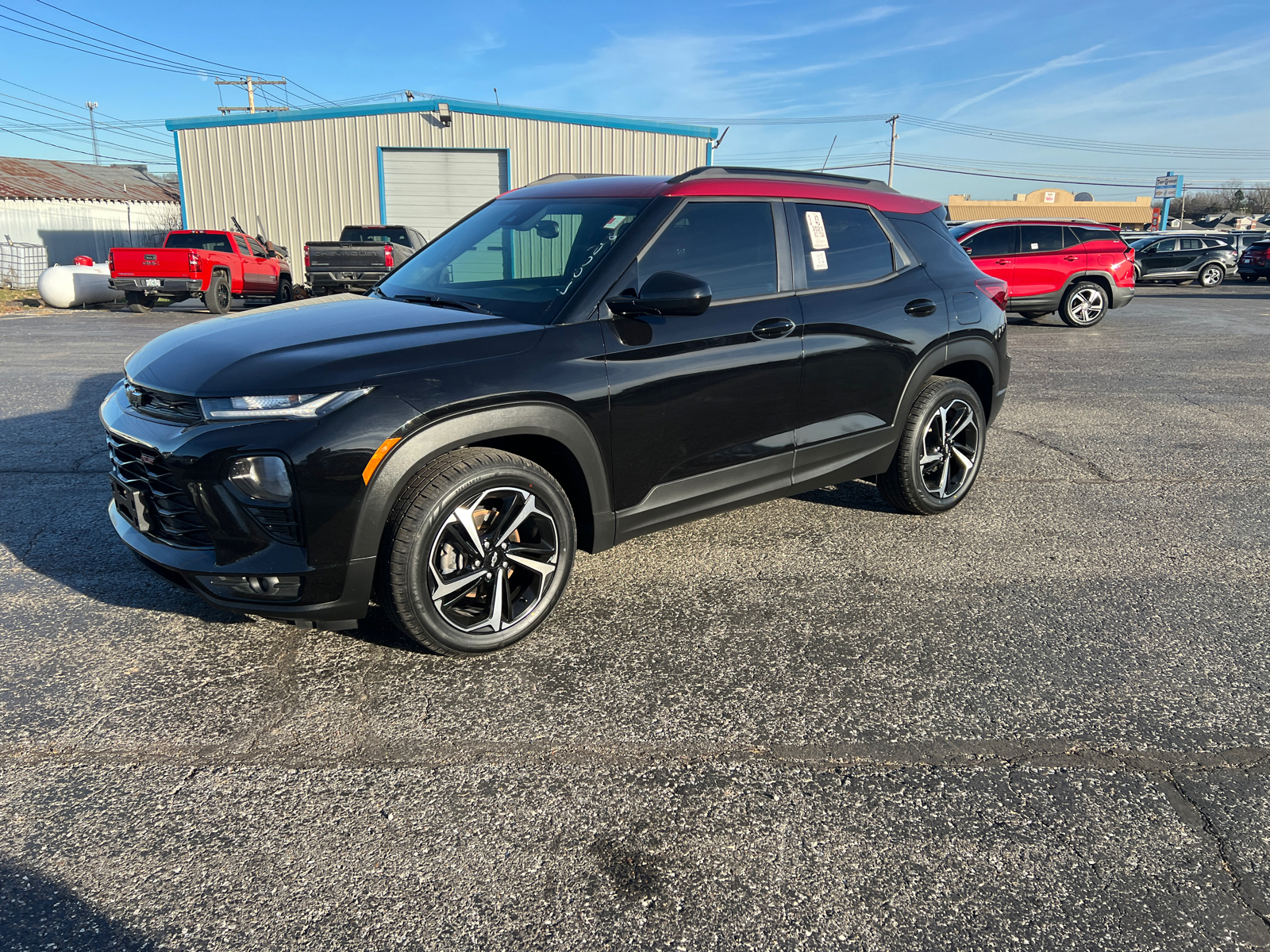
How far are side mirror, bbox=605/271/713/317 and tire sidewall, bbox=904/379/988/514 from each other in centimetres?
189

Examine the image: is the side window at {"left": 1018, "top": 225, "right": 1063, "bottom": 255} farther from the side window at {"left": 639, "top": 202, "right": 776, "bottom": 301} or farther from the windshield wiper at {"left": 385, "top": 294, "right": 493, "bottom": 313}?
the windshield wiper at {"left": 385, "top": 294, "right": 493, "bottom": 313}

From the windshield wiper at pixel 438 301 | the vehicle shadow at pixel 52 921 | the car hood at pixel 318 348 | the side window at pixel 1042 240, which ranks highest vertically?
the side window at pixel 1042 240

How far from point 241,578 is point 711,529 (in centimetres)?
258

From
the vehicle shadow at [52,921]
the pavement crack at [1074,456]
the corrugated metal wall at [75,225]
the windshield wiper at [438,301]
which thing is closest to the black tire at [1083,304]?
the pavement crack at [1074,456]

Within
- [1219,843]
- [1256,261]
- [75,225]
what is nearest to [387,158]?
[75,225]

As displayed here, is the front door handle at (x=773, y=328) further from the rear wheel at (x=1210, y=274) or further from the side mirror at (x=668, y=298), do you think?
the rear wheel at (x=1210, y=274)

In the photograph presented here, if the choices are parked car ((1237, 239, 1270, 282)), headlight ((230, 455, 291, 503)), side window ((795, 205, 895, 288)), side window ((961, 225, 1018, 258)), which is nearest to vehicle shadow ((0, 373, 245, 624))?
headlight ((230, 455, 291, 503))

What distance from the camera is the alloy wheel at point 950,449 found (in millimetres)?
4965

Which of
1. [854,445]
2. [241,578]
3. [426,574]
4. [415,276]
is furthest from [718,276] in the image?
[241,578]

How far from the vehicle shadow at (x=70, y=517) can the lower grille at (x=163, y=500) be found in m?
0.62

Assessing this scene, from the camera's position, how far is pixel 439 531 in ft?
10.3

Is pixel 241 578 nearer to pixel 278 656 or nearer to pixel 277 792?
pixel 278 656

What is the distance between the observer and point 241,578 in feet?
9.68

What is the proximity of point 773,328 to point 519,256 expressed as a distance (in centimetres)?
121
